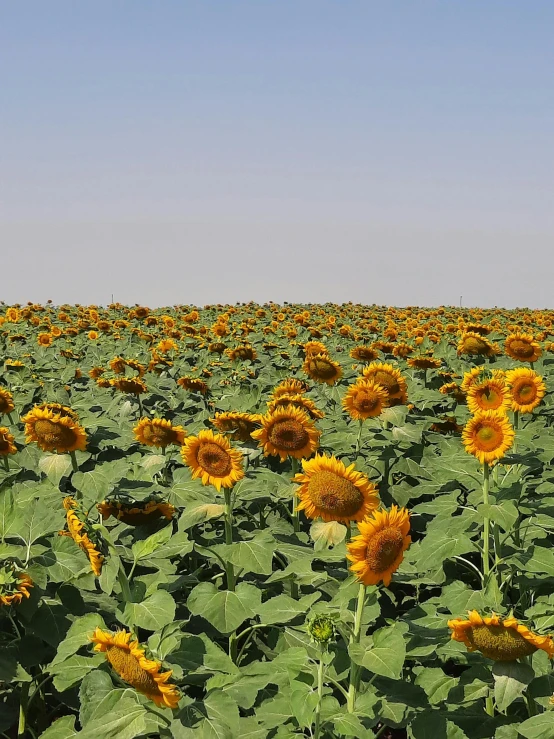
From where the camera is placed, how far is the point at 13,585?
2.78 m

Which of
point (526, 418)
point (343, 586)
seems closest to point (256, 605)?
point (343, 586)

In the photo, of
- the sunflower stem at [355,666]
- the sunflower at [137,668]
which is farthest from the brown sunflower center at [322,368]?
the sunflower at [137,668]

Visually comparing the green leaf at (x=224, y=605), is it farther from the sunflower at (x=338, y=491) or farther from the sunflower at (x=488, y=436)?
the sunflower at (x=488, y=436)

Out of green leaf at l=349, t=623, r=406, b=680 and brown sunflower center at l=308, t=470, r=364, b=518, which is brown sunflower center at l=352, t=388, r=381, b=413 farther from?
green leaf at l=349, t=623, r=406, b=680

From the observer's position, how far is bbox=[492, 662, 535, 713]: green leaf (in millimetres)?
2574

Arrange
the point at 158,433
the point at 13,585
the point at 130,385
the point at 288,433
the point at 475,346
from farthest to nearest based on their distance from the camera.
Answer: the point at 475,346, the point at 130,385, the point at 158,433, the point at 288,433, the point at 13,585

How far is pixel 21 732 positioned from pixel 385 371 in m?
3.55

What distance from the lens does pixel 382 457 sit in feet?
17.1

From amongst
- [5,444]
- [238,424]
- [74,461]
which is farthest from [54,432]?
[238,424]

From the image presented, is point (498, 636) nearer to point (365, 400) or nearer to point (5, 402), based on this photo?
point (365, 400)

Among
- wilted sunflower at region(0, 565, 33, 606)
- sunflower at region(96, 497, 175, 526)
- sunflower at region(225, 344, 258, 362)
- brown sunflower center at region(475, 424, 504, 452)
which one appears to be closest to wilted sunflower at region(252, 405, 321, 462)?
sunflower at region(96, 497, 175, 526)

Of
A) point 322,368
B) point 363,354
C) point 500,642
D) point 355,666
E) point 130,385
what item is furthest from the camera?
point 363,354

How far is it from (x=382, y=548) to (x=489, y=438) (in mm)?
1371

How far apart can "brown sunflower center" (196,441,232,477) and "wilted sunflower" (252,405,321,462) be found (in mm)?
396
